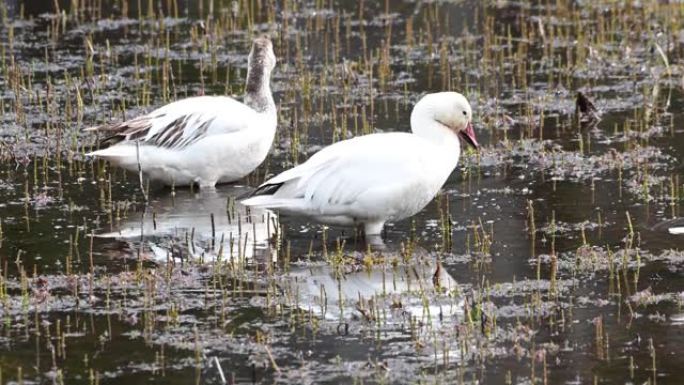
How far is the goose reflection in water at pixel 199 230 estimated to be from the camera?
31.0ft

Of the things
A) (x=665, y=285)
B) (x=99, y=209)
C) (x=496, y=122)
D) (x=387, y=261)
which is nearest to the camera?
(x=665, y=285)

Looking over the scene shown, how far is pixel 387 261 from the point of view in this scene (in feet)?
30.0

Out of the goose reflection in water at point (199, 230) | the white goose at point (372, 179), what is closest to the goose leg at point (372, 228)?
the white goose at point (372, 179)

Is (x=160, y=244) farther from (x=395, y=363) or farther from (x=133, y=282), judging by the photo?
(x=395, y=363)

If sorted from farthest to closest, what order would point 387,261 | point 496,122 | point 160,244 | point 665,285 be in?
point 496,122
point 160,244
point 387,261
point 665,285

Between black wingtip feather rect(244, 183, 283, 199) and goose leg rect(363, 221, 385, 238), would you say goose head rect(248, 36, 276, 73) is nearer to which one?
black wingtip feather rect(244, 183, 283, 199)

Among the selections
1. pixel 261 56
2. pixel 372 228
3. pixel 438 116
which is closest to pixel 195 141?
pixel 261 56

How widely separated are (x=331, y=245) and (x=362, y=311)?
6.53 feet

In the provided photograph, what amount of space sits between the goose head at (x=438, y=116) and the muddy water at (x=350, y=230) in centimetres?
64

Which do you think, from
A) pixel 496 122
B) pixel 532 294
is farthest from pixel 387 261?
pixel 496 122

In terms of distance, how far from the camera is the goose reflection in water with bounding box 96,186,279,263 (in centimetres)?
944

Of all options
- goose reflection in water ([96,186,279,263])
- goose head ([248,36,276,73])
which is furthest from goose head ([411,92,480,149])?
goose head ([248,36,276,73])

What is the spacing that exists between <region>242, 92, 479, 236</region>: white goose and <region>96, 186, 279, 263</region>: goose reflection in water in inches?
12.2

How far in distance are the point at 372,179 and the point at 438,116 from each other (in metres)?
0.74
